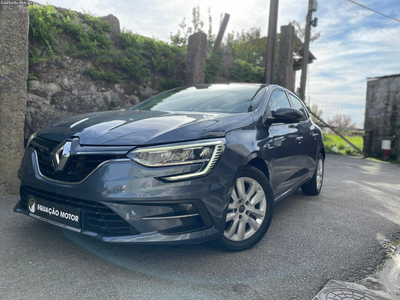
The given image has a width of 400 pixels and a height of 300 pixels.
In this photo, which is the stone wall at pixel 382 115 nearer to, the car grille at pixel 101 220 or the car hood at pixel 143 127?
the car hood at pixel 143 127

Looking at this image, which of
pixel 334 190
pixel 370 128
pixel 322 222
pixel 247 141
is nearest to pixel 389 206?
pixel 334 190

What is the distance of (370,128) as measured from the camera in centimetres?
1309

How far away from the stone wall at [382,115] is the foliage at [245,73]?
5.12 metres

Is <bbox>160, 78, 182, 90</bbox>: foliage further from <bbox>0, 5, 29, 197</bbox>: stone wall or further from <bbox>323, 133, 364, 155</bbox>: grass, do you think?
<bbox>323, 133, 364, 155</bbox>: grass

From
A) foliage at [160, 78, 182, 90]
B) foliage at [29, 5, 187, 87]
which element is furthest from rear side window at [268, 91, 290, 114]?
foliage at [160, 78, 182, 90]

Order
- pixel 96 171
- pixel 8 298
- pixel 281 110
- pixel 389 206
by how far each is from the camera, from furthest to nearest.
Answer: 1. pixel 389 206
2. pixel 281 110
3. pixel 96 171
4. pixel 8 298

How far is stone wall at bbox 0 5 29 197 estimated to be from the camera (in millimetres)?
4147

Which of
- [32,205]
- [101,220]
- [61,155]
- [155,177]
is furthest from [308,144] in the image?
[32,205]

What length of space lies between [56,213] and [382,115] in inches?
513

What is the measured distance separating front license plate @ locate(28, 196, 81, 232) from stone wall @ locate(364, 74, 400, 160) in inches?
490

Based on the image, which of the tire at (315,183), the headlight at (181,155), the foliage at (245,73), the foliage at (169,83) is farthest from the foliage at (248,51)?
the headlight at (181,155)

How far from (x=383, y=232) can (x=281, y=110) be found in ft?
5.62

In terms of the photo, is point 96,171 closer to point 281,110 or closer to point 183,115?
point 183,115

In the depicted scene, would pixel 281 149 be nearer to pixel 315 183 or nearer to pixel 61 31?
pixel 315 183
